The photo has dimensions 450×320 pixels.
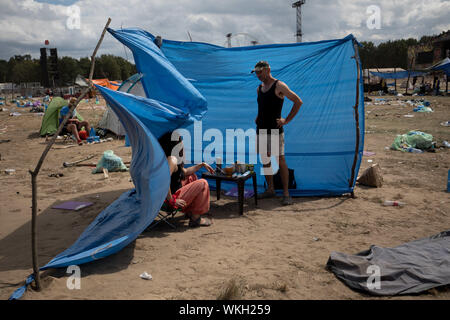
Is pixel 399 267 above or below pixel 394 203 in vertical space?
below

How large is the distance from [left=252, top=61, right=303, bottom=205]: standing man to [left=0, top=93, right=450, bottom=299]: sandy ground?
1.73 ft

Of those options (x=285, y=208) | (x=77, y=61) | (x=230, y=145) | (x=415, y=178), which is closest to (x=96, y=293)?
(x=285, y=208)

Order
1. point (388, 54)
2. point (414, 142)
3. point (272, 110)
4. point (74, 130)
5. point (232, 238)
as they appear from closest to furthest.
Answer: point (232, 238) → point (272, 110) → point (414, 142) → point (74, 130) → point (388, 54)

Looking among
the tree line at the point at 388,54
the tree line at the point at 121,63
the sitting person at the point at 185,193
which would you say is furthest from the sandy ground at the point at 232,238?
the tree line at the point at 388,54

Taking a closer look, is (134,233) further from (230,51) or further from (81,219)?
(230,51)

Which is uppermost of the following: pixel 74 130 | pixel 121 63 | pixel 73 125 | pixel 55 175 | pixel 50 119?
pixel 121 63

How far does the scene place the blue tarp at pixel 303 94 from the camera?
16.4 ft

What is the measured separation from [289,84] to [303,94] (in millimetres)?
Answer: 261

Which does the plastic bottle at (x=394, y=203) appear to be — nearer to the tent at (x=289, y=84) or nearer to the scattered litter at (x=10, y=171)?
the tent at (x=289, y=84)

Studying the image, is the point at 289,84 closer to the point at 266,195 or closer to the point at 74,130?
the point at 266,195

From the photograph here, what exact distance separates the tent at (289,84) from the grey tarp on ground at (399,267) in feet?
6.59

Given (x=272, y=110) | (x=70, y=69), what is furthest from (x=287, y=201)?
(x=70, y=69)

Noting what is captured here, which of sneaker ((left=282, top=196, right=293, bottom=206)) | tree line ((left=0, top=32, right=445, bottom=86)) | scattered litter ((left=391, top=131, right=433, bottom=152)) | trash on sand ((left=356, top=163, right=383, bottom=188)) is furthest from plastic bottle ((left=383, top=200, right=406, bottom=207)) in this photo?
tree line ((left=0, top=32, right=445, bottom=86))

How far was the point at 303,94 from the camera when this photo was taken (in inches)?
203
